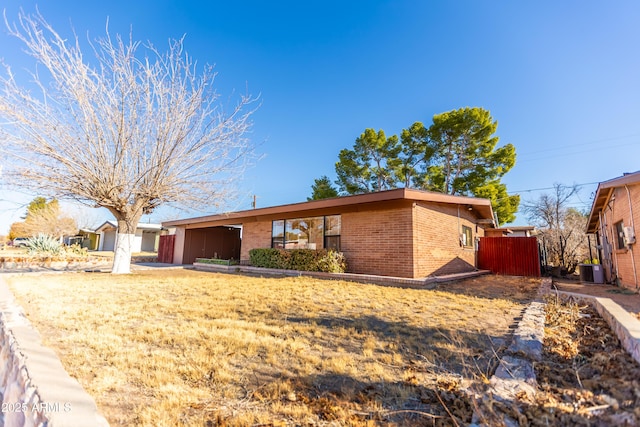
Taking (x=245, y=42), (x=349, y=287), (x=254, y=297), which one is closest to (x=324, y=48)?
(x=245, y=42)

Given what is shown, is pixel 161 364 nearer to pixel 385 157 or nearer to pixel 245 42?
pixel 245 42

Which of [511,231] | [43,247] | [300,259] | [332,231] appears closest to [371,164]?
[511,231]

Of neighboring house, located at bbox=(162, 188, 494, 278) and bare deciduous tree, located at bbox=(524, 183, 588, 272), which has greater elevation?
bare deciduous tree, located at bbox=(524, 183, 588, 272)

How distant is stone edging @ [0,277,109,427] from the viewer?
5.60 ft

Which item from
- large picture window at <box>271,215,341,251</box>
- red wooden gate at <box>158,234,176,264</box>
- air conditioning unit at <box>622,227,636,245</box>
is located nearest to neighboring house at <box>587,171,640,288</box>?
air conditioning unit at <box>622,227,636,245</box>

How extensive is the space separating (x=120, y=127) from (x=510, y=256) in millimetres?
15122

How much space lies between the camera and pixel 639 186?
23.2ft

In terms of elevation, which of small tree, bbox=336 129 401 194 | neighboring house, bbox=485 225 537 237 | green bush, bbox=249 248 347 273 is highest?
small tree, bbox=336 129 401 194

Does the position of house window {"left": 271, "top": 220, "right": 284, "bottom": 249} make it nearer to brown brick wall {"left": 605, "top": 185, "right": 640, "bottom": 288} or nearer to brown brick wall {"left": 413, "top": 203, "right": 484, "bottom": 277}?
brown brick wall {"left": 413, "top": 203, "right": 484, "bottom": 277}

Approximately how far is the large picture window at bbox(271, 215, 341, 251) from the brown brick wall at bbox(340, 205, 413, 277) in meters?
0.47

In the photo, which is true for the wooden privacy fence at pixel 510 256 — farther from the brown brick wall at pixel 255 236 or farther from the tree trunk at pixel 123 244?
the tree trunk at pixel 123 244

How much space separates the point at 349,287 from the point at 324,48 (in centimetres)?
1023

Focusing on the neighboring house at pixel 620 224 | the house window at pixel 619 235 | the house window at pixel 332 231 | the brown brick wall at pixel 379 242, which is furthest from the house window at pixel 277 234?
the house window at pixel 619 235

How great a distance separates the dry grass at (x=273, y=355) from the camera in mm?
1962
